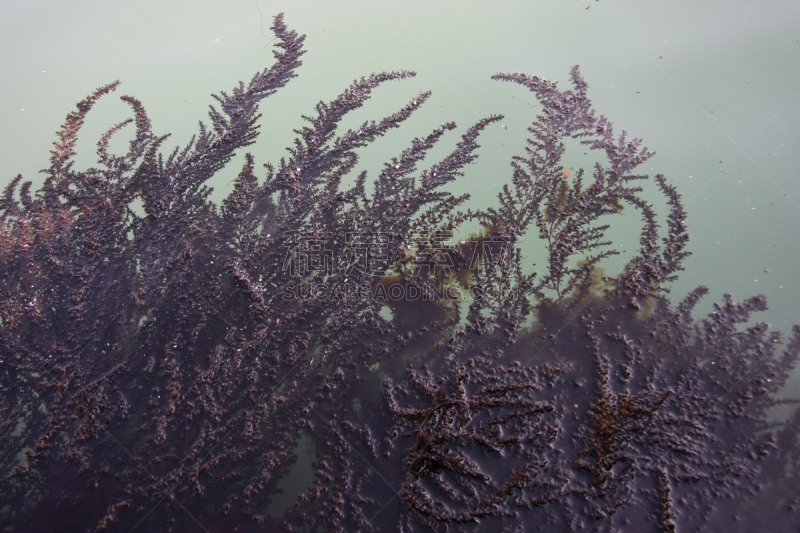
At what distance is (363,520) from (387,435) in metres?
0.26

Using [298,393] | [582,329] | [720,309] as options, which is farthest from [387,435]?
[720,309]

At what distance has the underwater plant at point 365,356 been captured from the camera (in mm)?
1282

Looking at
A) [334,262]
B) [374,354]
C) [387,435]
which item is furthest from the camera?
[334,262]

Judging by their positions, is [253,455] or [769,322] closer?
[253,455]

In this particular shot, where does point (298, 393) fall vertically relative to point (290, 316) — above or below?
below

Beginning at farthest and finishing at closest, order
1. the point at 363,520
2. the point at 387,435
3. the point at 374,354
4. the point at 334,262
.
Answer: the point at 334,262
the point at 374,354
the point at 387,435
the point at 363,520

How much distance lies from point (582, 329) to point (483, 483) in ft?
2.25

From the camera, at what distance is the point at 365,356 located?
153 cm

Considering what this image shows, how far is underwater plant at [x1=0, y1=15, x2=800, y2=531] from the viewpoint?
1.28 meters

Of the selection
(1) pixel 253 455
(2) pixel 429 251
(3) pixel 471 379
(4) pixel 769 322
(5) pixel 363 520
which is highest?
(2) pixel 429 251

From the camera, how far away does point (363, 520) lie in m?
1.26

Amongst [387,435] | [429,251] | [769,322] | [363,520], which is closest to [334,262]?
[429,251]

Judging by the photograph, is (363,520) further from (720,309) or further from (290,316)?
(720,309)

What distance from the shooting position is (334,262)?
5.46 ft
